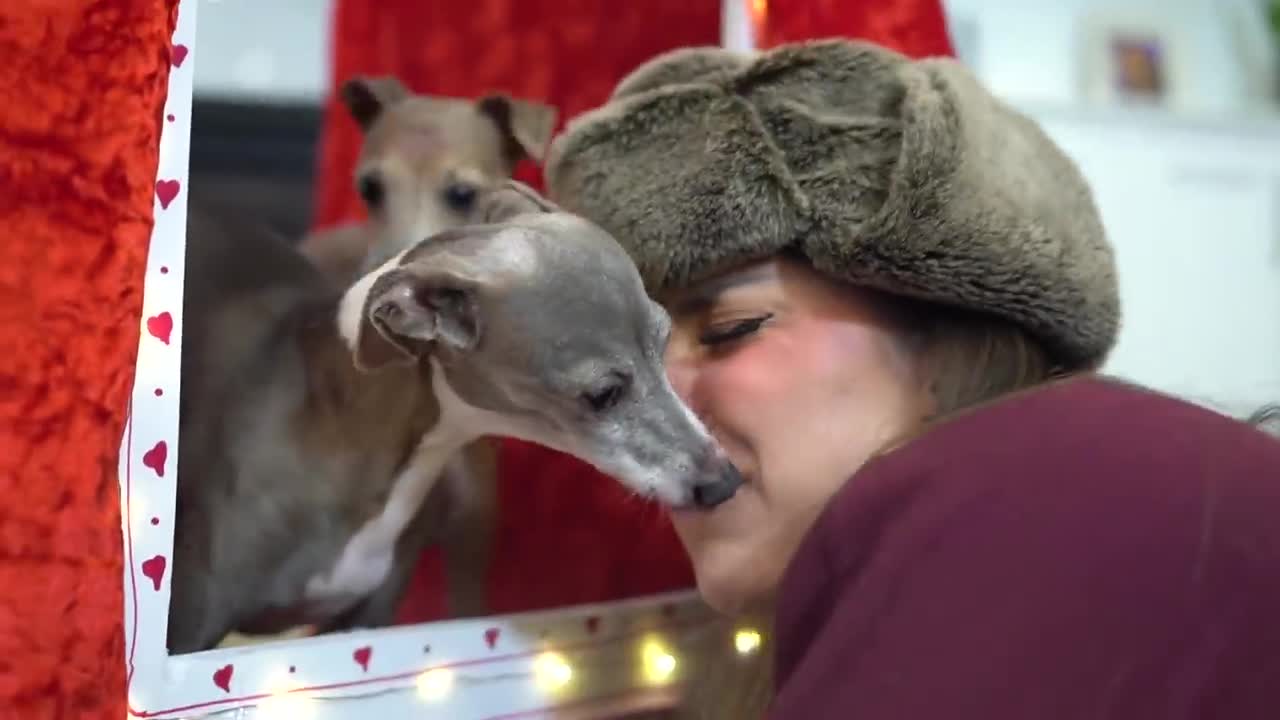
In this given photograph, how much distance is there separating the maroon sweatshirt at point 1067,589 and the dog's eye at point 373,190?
988 millimetres

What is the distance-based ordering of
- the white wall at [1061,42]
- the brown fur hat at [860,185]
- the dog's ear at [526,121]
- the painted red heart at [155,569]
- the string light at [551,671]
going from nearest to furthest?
the painted red heart at [155,569] → the brown fur hat at [860,185] → the string light at [551,671] → the dog's ear at [526,121] → the white wall at [1061,42]

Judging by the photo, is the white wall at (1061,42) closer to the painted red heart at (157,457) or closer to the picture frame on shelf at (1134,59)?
the picture frame on shelf at (1134,59)

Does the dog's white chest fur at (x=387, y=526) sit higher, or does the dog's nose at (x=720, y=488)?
the dog's nose at (x=720, y=488)

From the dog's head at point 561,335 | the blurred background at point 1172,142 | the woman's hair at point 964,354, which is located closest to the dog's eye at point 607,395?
the dog's head at point 561,335

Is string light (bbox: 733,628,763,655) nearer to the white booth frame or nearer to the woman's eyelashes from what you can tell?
the white booth frame

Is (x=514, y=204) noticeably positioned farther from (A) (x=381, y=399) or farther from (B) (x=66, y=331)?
(B) (x=66, y=331)

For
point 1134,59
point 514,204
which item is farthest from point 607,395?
point 1134,59

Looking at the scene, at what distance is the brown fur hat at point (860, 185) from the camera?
84 centimetres

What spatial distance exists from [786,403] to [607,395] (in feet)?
0.46

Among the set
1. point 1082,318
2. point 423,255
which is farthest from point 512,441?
point 1082,318

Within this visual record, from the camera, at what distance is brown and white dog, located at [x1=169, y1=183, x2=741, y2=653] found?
2.98 feet

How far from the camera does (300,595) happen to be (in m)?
1.09

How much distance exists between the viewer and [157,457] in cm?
74

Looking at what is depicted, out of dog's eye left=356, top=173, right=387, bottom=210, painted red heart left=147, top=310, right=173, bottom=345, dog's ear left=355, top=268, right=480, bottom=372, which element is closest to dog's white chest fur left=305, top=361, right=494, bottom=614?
dog's ear left=355, top=268, right=480, bottom=372
